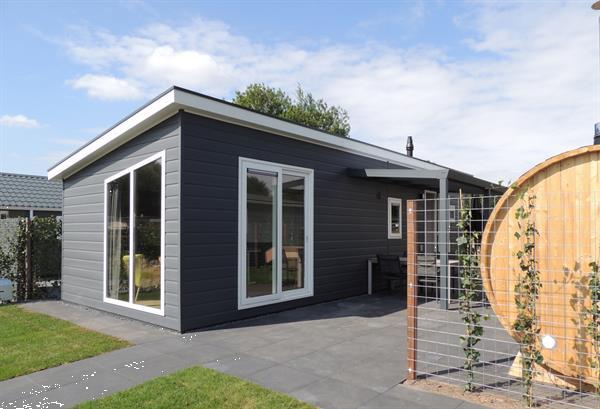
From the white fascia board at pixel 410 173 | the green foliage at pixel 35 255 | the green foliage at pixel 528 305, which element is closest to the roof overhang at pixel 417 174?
the white fascia board at pixel 410 173

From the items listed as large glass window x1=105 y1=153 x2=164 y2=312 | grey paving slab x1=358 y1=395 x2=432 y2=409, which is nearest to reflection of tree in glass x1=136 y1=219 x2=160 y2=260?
large glass window x1=105 y1=153 x2=164 y2=312

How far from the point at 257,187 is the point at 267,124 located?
94 cm

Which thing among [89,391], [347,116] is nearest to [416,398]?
[89,391]

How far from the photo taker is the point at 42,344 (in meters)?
4.80

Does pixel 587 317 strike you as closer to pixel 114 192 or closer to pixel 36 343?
pixel 36 343

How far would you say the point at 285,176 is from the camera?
6.77 m

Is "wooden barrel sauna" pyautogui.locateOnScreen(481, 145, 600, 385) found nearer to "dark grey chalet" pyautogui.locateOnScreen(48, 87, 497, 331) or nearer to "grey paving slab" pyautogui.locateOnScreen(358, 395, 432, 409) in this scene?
"grey paving slab" pyautogui.locateOnScreen(358, 395, 432, 409)

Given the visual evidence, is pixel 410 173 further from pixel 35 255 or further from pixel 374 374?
pixel 35 255

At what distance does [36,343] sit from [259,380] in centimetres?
295

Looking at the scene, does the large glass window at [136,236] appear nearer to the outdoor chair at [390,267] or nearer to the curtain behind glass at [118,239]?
the curtain behind glass at [118,239]

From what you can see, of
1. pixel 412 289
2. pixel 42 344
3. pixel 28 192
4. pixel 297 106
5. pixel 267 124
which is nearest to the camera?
pixel 412 289

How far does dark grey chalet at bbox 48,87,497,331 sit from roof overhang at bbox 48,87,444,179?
19 mm

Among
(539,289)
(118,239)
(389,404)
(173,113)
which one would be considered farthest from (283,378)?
(118,239)

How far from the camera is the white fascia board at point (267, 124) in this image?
17.4 feet
